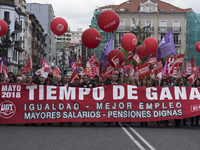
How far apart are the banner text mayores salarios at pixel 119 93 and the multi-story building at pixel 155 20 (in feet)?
215

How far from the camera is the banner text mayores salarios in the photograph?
13289 mm

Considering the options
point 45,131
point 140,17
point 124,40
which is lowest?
point 45,131

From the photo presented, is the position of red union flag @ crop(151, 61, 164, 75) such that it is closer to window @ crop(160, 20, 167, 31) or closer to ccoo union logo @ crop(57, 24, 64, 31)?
ccoo union logo @ crop(57, 24, 64, 31)

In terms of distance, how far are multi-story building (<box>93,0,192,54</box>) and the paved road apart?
220ft

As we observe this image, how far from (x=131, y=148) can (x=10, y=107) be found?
5785 millimetres

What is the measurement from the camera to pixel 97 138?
33.2ft

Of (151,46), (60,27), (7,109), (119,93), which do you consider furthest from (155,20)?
(7,109)

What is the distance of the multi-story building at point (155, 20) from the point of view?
7906 cm

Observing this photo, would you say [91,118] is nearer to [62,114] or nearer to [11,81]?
[62,114]

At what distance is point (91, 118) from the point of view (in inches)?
514

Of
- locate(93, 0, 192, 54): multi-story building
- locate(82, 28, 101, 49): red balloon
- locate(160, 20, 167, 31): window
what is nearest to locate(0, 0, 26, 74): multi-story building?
locate(93, 0, 192, 54): multi-story building

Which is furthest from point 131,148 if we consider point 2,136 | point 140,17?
point 140,17

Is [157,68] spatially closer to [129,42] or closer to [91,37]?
[129,42]

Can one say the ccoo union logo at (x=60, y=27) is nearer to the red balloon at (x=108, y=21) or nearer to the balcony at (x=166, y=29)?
the red balloon at (x=108, y=21)
